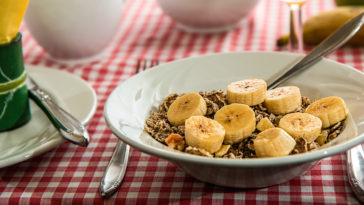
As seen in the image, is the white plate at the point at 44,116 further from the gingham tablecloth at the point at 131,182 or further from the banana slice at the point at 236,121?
the banana slice at the point at 236,121

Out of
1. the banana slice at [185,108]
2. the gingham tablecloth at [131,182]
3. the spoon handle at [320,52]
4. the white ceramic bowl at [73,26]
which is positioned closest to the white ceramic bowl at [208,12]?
the white ceramic bowl at [73,26]

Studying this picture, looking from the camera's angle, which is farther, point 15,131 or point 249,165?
point 15,131

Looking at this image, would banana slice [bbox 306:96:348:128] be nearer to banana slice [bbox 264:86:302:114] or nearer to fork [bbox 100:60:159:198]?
banana slice [bbox 264:86:302:114]

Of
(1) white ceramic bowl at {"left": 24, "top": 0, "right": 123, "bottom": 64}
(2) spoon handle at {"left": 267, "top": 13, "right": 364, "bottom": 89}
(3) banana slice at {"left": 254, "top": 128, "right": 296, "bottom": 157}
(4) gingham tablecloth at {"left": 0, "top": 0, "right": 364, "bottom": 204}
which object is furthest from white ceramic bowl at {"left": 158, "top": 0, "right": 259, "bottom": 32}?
Answer: (3) banana slice at {"left": 254, "top": 128, "right": 296, "bottom": 157}

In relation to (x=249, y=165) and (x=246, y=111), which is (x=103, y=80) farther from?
(x=249, y=165)

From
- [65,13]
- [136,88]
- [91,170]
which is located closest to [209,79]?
[136,88]

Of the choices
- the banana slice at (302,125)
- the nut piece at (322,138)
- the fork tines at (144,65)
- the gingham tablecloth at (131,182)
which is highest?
the banana slice at (302,125)
